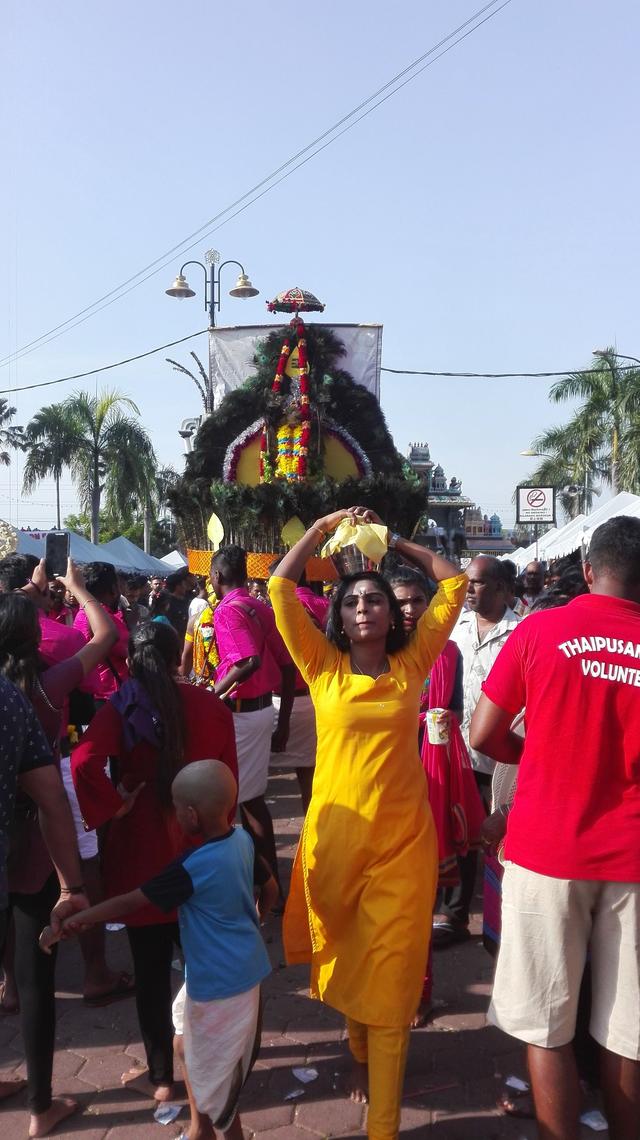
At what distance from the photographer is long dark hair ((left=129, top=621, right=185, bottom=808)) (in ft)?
10.3

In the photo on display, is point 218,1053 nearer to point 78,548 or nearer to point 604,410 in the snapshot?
point 78,548

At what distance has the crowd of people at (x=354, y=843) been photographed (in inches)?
101

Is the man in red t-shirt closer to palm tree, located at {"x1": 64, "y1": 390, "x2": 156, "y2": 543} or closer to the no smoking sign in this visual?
the no smoking sign

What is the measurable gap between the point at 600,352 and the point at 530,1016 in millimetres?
25831

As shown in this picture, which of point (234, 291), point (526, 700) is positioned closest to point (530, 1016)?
point (526, 700)

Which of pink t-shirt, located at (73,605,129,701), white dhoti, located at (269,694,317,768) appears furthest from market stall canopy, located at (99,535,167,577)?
pink t-shirt, located at (73,605,129,701)

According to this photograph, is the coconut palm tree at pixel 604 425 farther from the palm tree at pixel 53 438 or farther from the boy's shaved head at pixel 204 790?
the boy's shaved head at pixel 204 790

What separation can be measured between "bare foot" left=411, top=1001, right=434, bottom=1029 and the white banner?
24.3 feet

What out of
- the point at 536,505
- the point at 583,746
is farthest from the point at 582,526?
the point at 583,746

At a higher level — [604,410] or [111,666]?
[604,410]

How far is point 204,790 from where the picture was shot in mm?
2666

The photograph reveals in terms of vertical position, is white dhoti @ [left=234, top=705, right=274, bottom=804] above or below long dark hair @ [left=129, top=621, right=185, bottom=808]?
below

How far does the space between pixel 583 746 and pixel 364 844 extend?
0.80 metres

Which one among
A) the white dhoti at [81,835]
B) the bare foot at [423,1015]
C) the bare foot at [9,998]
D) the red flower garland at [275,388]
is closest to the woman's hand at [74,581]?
the white dhoti at [81,835]
